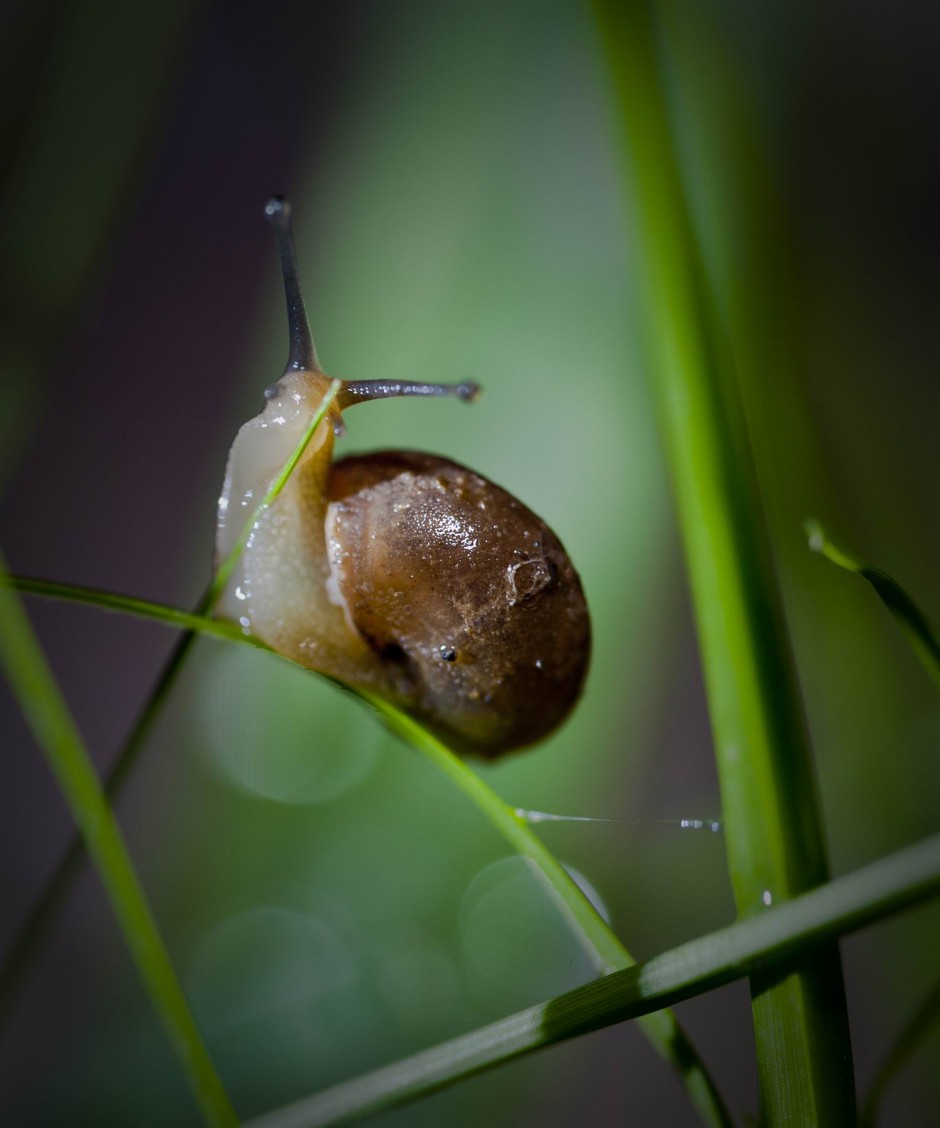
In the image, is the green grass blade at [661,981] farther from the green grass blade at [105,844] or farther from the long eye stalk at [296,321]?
the long eye stalk at [296,321]

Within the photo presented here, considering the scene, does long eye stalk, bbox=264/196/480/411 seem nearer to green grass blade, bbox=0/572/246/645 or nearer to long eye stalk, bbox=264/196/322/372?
long eye stalk, bbox=264/196/322/372

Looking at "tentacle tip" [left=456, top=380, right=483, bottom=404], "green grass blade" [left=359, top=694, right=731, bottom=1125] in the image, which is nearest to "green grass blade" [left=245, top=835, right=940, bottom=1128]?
"green grass blade" [left=359, top=694, right=731, bottom=1125]

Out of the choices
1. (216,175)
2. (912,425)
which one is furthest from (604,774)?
(216,175)

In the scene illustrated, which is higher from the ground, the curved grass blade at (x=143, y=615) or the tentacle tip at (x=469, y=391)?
the tentacle tip at (x=469, y=391)

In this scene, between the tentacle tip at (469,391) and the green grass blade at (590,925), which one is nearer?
the green grass blade at (590,925)

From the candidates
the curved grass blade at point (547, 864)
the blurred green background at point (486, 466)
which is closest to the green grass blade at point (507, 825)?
the curved grass blade at point (547, 864)

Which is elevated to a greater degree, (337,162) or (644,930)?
(337,162)

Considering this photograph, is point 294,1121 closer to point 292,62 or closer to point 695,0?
point 695,0
